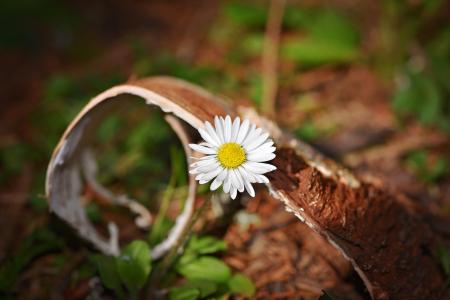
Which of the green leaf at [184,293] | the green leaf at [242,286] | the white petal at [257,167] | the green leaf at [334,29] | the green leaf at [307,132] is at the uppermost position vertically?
the green leaf at [334,29]

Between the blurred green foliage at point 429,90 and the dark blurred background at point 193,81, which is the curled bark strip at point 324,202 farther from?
the blurred green foliage at point 429,90

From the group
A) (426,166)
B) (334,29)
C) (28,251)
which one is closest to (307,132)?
(426,166)

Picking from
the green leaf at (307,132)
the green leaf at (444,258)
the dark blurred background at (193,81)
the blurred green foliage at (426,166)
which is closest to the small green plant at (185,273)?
the dark blurred background at (193,81)

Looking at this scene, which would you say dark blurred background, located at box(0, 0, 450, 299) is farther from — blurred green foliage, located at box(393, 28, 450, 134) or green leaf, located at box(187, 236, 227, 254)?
green leaf, located at box(187, 236, 227, 254)

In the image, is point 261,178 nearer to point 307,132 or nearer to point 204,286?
point 204,286

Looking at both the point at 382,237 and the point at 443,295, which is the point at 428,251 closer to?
the point at 443,295

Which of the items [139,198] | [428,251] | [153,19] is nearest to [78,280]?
[139,198]
